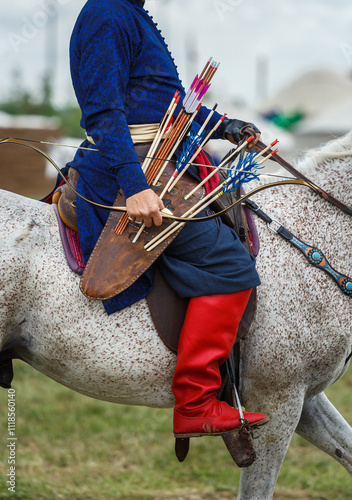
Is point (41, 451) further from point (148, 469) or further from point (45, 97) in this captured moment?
point (45, 97)

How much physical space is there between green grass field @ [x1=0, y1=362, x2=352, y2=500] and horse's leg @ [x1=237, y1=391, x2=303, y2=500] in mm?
1493

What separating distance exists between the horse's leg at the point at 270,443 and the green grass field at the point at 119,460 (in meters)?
1.49

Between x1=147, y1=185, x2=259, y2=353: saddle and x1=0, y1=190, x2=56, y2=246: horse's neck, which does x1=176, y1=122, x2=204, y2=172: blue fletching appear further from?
x1=0, y1=190, x2=56, y2=246: horse's neck

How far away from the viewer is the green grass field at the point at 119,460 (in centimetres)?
Answer: 430

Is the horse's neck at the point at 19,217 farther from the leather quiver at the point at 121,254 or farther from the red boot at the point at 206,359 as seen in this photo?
the red boot at the point at 206,359

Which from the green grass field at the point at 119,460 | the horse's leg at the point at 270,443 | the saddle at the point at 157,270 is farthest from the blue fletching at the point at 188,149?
the green grass field at the point at 119,460

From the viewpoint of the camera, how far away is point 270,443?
9.24 feet

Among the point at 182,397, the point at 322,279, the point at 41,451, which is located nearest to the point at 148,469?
the point at 41,451

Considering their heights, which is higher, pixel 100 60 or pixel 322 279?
pixel 100 60

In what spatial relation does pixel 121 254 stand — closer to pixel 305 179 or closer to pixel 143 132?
pixel 143 132

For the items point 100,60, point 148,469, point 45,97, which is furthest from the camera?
point 45,97

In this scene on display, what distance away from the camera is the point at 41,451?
508cm

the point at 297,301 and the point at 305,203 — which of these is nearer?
the point at 297,301

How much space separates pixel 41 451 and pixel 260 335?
123 inches
